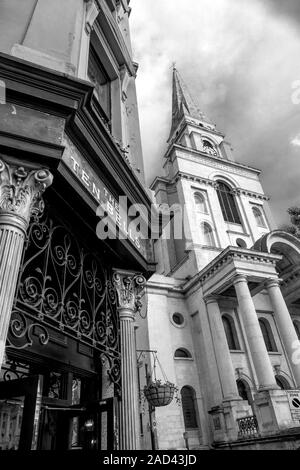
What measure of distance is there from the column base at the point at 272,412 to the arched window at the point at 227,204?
16.2 meters

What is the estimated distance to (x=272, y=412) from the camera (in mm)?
14859

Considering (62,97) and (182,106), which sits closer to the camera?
(62,97)

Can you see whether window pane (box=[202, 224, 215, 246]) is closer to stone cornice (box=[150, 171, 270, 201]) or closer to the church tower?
the church tower

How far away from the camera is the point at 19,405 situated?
3.70m

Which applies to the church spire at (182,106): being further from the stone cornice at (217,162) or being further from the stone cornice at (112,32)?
the stone cornice at (112,32)

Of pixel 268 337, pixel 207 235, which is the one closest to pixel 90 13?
pixel 207 235

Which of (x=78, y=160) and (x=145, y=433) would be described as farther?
(x=145, y=433)

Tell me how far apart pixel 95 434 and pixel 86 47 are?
23.3 feet

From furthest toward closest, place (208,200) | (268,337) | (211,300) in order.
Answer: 1. (208,200)
2. (268,337)
3. (211,300)

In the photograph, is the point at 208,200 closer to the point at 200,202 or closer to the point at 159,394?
the point at 200,202

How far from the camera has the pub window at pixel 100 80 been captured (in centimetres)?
825

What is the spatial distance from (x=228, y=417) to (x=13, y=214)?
1764 centimetres
